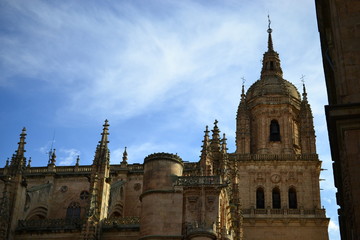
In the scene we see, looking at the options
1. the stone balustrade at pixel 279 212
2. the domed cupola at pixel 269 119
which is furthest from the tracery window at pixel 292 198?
the domed cupola at pixel 269 119

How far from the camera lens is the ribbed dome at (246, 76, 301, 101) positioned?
48906mm

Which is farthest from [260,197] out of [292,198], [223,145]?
[223,145]

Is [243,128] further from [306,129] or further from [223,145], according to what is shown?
[223,145]

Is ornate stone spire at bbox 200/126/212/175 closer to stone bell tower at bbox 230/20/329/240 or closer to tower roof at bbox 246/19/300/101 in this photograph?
stone bell tower at bbox 230/20/329/240

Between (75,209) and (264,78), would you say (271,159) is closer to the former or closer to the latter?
(264,78)

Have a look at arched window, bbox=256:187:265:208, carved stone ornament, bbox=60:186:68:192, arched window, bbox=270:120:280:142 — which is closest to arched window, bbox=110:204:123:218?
carved stone ornament, bbox=60:186:68:192

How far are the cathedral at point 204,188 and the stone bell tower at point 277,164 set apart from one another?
76 millimetres

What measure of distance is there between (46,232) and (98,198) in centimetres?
368

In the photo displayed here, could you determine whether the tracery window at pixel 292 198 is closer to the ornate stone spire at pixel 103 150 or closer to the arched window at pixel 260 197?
the arched window at pixel 260 197

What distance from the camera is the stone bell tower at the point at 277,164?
1650 inches

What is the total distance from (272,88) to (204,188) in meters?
22.9

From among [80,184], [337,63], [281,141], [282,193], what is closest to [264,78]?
[281,141]

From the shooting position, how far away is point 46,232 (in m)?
33.5

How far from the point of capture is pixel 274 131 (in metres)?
47.8
